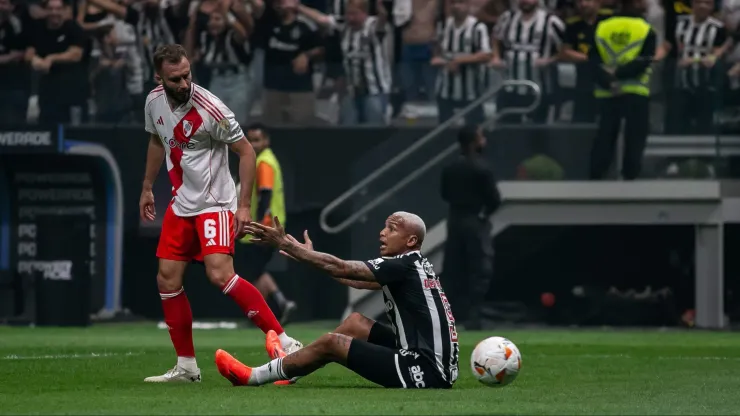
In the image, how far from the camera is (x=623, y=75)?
18.5 meters

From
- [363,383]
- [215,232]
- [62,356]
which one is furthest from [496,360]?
[62,356]

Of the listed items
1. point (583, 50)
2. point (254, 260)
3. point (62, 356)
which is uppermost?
point (583, 50)

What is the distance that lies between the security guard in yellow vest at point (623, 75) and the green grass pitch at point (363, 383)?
2.83 metres

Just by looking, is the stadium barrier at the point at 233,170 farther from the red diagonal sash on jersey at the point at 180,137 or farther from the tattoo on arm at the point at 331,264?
the tattoo on arm at the point at 331,264

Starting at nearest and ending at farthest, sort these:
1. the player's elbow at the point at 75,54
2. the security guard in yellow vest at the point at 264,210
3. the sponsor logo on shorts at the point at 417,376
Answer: the sponsor logo on shorts at the point at 417,376
the security guard in yellow vest at the point at 264,210
the player's elbow at the point at 75,54

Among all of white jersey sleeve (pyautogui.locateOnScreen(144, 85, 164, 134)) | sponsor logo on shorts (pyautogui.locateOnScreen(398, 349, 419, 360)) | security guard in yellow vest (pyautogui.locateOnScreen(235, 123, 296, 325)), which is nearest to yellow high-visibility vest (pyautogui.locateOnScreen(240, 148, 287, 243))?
security guard in yellow vest (pyautogui.locateOnScreen(235, 123, 296, 325))

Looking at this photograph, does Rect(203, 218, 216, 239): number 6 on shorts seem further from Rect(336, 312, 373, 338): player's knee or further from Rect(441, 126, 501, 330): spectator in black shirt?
Rect(441, 126, 501, 330): spectator in black shirt

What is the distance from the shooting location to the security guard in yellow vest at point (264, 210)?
1817cm

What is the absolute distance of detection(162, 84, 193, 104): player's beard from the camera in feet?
32.6

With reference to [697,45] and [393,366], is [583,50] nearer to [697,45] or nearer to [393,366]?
[697,45]

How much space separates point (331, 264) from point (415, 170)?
9863 mm

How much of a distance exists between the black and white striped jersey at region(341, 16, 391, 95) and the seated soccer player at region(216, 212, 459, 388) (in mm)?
9294

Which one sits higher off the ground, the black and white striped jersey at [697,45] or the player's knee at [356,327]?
the black and white striped jersey at [697,45]

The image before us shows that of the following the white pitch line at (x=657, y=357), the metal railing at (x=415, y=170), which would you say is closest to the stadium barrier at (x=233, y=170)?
the metal railing at (x=415, y=170)
